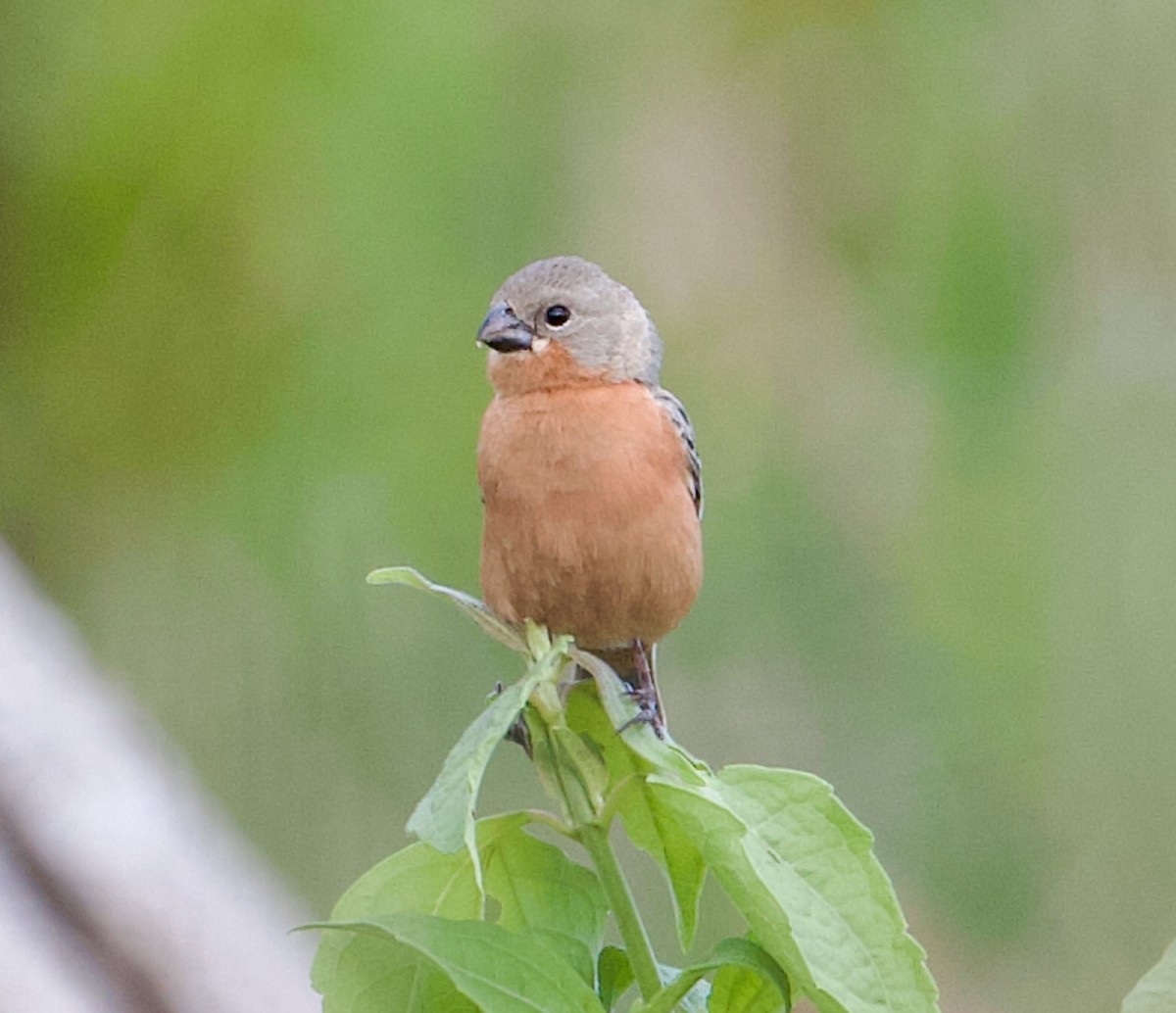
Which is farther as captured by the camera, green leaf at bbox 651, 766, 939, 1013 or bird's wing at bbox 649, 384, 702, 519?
bird's wing at bbox 649, 384, 702, 519

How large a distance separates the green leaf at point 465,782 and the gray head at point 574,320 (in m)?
0.82

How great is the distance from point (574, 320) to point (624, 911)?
34.7 inches

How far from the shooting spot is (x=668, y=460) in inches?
59.6

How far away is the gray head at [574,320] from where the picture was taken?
1.59 metres

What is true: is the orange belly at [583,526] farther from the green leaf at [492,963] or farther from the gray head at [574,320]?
the green leaf at [492,963]

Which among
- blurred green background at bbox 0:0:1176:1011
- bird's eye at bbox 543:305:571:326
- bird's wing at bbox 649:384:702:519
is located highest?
blurred green background at bbox 0:0:1176:1011

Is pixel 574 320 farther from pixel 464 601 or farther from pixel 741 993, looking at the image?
pixel 741 993

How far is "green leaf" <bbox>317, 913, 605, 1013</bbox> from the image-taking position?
703 mm

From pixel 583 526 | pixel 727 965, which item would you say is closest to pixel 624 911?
pixel 727 965

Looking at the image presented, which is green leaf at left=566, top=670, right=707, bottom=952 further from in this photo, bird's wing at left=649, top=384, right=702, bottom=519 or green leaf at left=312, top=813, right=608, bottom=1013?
bird's wing at left=649, top=384, right=702, bottom=519

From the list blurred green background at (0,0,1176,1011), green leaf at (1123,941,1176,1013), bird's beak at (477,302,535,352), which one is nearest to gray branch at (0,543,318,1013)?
bird's beak at (477,302,535,352)

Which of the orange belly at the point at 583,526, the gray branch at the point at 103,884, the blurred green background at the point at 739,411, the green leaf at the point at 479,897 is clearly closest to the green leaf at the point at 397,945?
the green leaf at the point at 479,897

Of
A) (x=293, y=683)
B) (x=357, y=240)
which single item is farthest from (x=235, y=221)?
(x=293, y=683)

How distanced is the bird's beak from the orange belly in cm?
11
